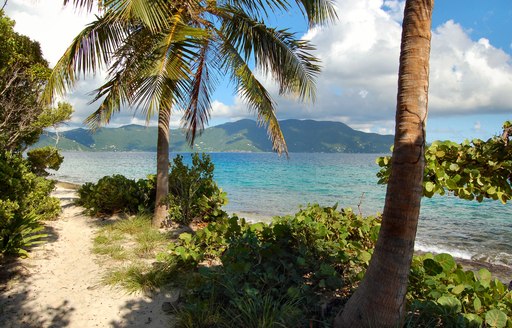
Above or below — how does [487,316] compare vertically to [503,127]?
below

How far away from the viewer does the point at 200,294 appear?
161 inches

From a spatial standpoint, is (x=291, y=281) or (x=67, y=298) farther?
(x=67, y=298)

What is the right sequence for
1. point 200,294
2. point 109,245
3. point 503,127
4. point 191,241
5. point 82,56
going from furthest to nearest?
1. point 82,56
2. point 109,245
3. point 191,241
4. point 200,294
5. point 503,127

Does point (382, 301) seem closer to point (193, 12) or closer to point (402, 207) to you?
point (402, 207)

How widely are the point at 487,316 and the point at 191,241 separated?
14.8 ft

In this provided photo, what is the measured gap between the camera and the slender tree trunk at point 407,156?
259cm

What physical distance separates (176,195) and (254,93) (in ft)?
12.9

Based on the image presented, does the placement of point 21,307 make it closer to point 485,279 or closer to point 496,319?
point 496,319

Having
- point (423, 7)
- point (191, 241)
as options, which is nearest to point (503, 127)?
point (423, 7)

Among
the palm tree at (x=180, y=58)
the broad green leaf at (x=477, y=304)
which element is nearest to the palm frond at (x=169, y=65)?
the palm tree at (x=180, y=58)

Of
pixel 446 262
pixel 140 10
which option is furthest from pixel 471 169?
pixel 140 10

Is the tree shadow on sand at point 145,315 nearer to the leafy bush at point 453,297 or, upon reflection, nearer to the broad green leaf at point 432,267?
the leafy bush at point 453,297

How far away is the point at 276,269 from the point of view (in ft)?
13.7

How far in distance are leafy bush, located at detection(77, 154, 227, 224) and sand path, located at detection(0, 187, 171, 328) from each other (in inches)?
113
